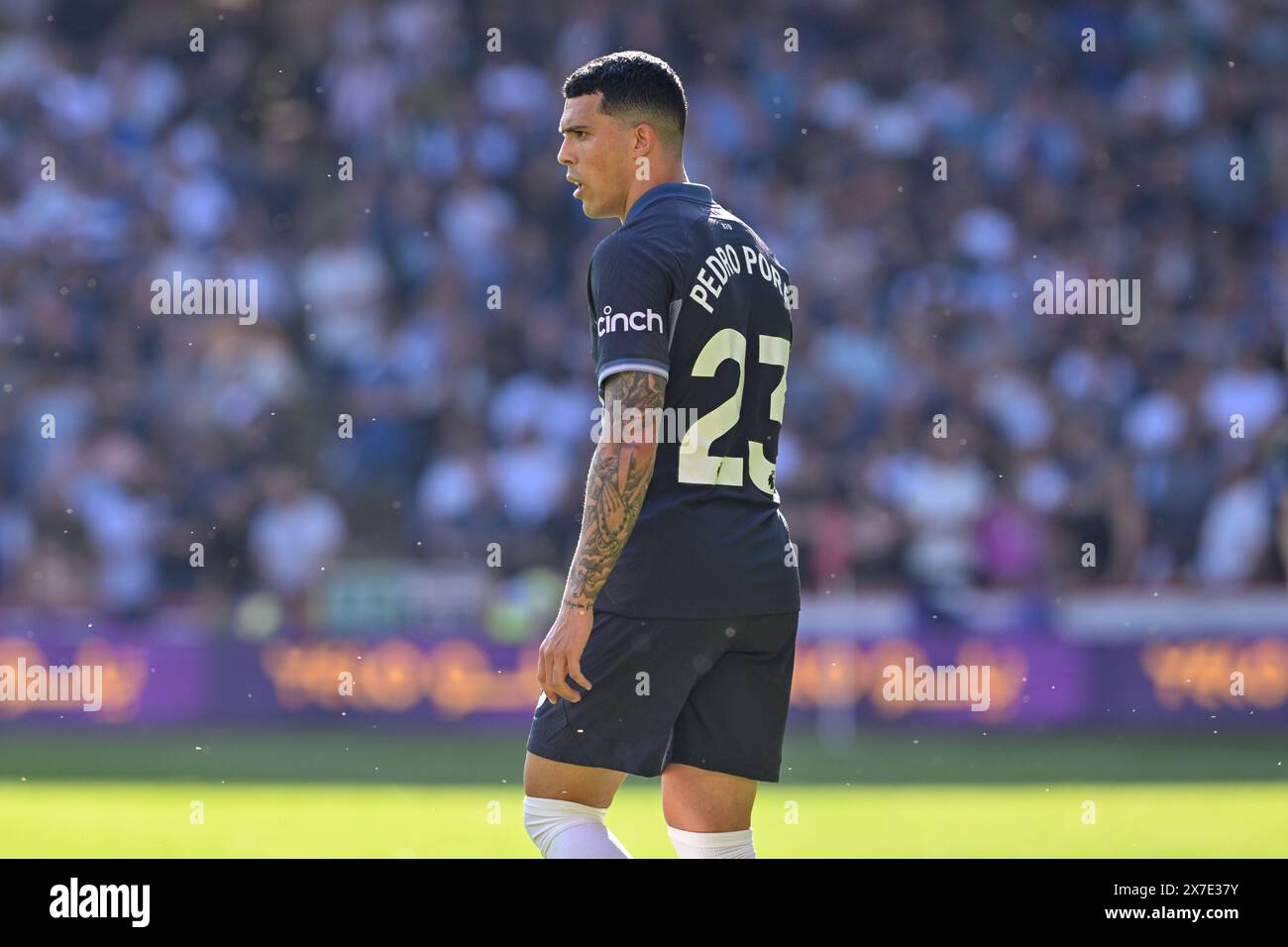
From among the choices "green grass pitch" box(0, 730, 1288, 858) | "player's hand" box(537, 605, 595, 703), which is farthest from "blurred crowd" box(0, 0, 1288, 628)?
"player's hand" box(537, 605, 595, 703)

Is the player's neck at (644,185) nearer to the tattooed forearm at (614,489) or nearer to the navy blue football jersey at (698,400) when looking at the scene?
the navy blue football jersey at (698,400)

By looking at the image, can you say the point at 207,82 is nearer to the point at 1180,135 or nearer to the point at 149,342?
the point at 149,342

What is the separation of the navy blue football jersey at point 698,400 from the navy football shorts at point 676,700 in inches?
2.3

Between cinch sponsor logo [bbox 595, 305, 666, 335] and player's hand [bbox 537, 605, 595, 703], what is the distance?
0.66 metres

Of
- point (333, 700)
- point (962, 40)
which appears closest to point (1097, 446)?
point (962, 40)

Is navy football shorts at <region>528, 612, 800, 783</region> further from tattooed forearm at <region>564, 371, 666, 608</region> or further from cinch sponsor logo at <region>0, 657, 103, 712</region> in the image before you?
cinch sponsor logo at <region>0, 657, 103, 712</region>

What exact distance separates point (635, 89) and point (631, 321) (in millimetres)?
676

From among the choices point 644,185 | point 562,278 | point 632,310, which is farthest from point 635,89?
point 562,278

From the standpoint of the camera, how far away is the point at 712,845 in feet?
14.0

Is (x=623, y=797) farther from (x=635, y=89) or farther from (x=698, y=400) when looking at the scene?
(x=635, y=89)

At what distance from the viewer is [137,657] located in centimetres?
1184

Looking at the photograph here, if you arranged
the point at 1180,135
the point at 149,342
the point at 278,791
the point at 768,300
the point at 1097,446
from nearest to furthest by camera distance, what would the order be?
1. the point at 768,300
2. the point at 278,791
3. the point at 1097,446
4. the point at 149,342
5. the point at 1180,135

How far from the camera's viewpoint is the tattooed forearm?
159 inches

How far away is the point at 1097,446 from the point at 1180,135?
143 inches
